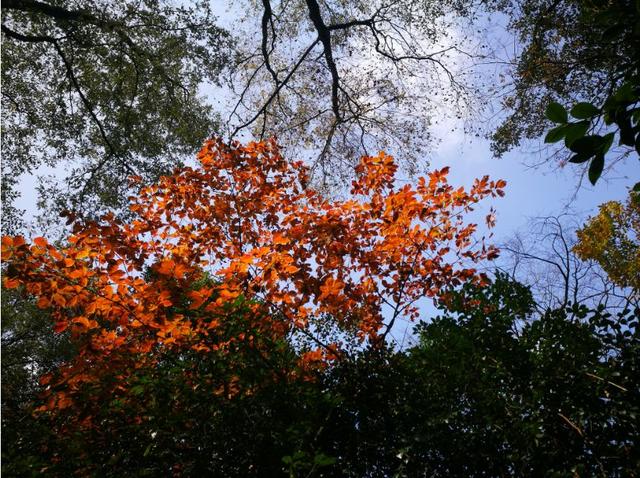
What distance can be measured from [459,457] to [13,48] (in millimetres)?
10511

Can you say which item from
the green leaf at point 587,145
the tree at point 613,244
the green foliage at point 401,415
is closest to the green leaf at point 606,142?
the green leaf at point 587,145

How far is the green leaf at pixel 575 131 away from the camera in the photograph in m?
1.31

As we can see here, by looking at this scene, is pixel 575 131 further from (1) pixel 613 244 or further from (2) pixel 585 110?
(1) pixel 613 244

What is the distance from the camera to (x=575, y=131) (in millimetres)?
1308

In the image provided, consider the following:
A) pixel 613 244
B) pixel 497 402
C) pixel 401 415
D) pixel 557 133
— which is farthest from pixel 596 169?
pixel 613 244

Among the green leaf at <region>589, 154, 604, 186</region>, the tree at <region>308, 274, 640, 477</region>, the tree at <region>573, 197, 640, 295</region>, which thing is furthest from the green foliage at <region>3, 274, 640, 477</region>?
the tree at <region>573, 197, 640, 295</region>

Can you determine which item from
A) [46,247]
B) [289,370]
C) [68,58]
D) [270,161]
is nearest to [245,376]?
[289,370]

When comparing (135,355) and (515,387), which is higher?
(515,387)

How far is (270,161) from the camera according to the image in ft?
20.7

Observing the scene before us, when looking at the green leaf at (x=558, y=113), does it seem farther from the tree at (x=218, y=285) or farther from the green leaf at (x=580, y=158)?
the tree at (x=218, y=285)

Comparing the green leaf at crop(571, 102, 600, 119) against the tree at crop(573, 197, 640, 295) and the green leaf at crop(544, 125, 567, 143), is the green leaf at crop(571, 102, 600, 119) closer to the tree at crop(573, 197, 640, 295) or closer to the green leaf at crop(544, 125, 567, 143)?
the green leaf at crop(544, 125, 567, 143)

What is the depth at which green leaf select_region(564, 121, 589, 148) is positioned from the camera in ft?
4.28

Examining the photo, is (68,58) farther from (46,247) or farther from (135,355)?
(135,355)

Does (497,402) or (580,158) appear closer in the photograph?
(580,158)
